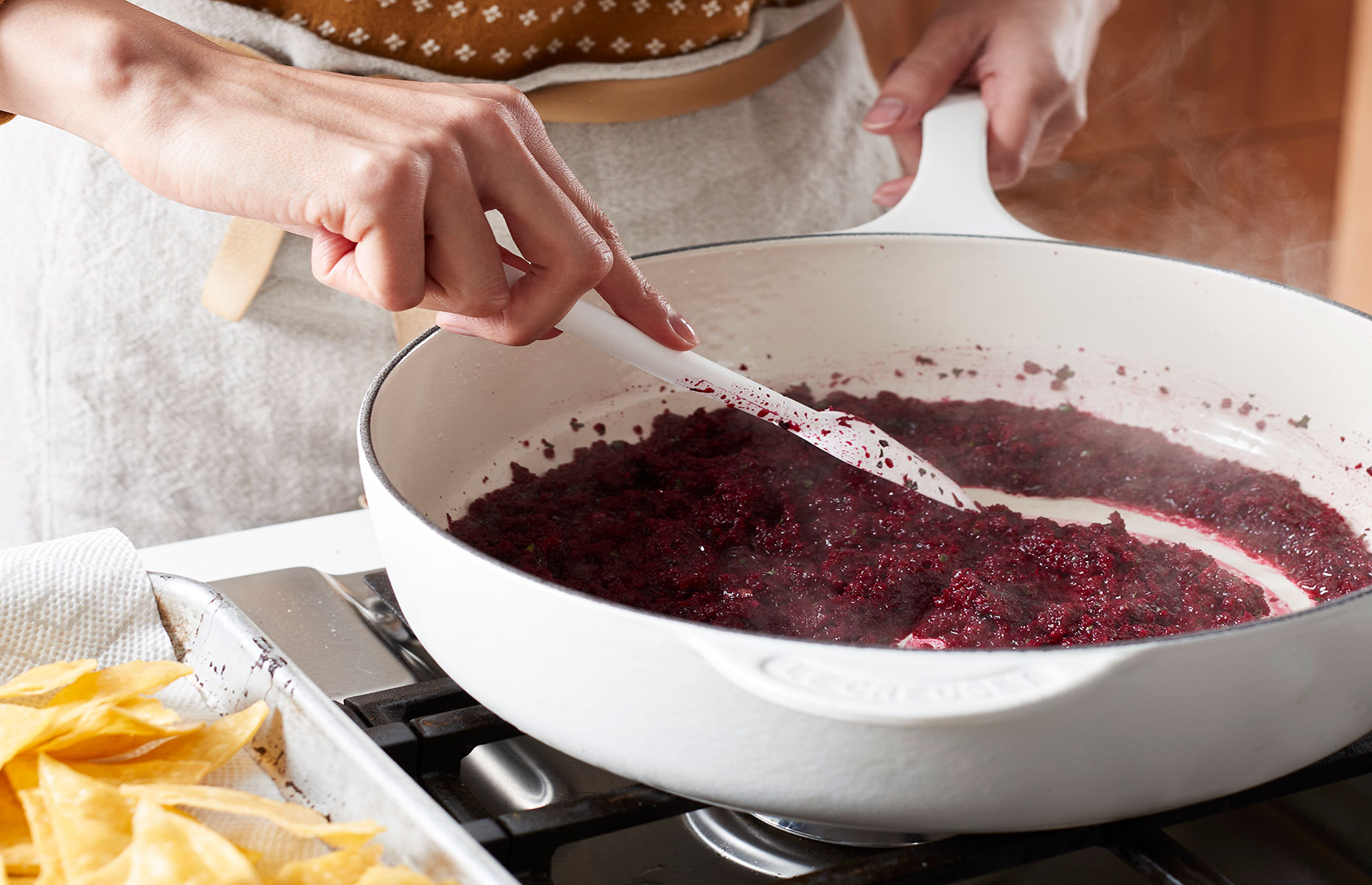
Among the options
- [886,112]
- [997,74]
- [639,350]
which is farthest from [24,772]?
[997,74]

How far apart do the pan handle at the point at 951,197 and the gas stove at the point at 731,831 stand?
1.91 feet

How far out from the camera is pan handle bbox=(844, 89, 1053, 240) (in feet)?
3.48

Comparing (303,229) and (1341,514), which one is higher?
(303,229)

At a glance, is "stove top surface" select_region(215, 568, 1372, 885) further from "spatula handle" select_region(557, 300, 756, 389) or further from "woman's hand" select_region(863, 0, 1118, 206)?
"woman's hand" select_region(863, 0, 1118, 206)

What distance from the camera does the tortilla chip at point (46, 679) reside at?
0.56m

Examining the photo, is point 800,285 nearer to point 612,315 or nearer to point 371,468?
point 612,315

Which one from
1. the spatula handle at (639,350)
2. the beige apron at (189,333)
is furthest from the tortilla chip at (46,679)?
the beige apron at (189,333)

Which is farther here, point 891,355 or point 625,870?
point 891,355

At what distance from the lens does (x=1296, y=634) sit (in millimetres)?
461

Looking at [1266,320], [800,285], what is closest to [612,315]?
[800,285]

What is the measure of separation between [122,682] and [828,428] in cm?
54

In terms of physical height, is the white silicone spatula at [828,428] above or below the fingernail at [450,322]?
below

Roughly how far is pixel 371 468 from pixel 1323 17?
3354 millimetres

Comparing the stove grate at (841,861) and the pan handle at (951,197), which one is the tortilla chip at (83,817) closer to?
the stove grate at (841,861)
